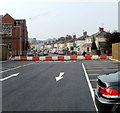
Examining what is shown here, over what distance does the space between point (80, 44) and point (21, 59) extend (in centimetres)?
5300

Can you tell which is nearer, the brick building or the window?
the brick building

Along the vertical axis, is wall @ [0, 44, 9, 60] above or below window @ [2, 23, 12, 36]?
below

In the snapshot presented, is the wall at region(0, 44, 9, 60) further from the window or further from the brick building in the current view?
the window

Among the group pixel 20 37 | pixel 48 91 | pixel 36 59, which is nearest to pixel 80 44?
pixel 20 37

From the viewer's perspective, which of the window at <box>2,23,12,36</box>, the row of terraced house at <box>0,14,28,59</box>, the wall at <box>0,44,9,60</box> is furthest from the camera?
the window at <box>2,23,12,36</box>

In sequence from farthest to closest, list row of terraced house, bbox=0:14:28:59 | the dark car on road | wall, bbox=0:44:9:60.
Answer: row of terraced house, bbox=0:14:28:59, wall, bbox=0:44:9:60, the dark car on road

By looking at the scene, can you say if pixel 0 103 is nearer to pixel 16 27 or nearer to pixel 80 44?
pixel 16 27

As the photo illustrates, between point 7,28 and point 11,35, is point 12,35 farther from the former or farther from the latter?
point 7,28

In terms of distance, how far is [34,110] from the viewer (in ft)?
18.5

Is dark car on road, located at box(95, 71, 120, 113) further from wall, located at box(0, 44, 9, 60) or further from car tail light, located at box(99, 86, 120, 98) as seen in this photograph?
wall, located at box(0, 44, 9, 60)

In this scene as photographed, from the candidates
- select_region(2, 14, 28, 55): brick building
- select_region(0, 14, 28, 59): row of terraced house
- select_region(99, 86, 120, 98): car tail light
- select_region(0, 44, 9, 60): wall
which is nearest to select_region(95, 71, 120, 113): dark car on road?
select_region(99, 86, 120, 98): car tail light

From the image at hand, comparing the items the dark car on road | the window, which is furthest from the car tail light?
the window

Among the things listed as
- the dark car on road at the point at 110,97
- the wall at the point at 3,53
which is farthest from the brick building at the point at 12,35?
the dark car on road at the point at 110,97

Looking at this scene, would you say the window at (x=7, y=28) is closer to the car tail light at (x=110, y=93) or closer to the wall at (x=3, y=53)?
the wall at (x=3, y=53)
